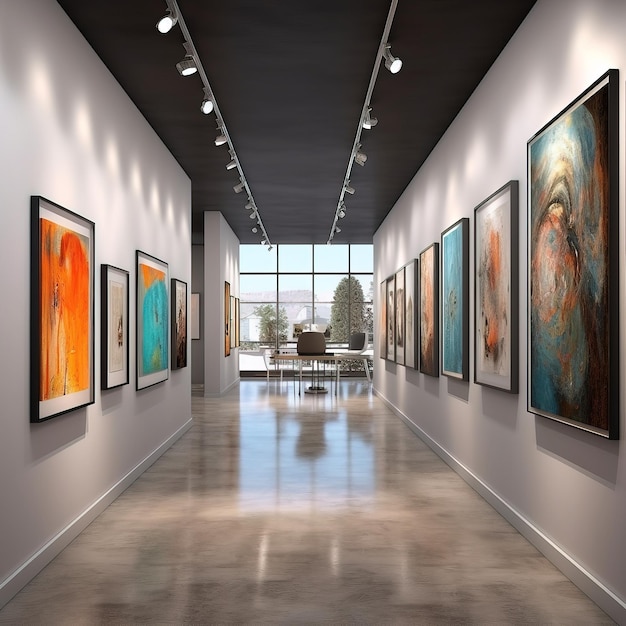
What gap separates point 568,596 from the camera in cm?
396

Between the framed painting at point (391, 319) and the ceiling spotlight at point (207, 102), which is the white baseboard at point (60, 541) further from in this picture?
the framed painting at point (391, 319)

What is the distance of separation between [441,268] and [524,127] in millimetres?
3177

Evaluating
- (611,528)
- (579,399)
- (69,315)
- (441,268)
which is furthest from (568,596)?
(441,268)

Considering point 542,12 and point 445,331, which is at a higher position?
point 542,12

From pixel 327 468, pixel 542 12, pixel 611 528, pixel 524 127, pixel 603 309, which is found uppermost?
pixel 542 12

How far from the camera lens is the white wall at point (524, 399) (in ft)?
12.3

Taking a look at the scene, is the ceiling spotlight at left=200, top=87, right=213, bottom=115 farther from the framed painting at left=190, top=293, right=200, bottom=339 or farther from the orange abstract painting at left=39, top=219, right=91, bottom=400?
the framed painting at left=190, top=293, right=200, bottom=339

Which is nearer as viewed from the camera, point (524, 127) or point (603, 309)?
point (603, 309)

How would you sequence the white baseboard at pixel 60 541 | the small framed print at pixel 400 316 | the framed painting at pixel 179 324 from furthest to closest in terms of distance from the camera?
the small framed print at pixel 400 316
the framed painting at pixel 179 324
the white baseboard at pixel 60 541

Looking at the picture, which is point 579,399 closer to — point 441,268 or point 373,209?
point 441,268

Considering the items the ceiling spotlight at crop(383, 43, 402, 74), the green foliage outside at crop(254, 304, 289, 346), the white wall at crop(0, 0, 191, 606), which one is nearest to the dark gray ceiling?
the ceiling spotlight at crop(383, 43, 402, 74)

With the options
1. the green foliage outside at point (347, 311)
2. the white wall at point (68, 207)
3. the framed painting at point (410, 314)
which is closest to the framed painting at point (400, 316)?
the framed painting at point (410, 314)

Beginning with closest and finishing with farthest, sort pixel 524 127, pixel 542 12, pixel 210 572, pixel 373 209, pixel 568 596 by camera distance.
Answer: pixel 568 596 < pixel 210 572 < pixel 542 12 < pixel 524 127 < pixel 373 209

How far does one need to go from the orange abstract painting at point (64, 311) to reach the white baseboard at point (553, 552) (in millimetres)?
3330
